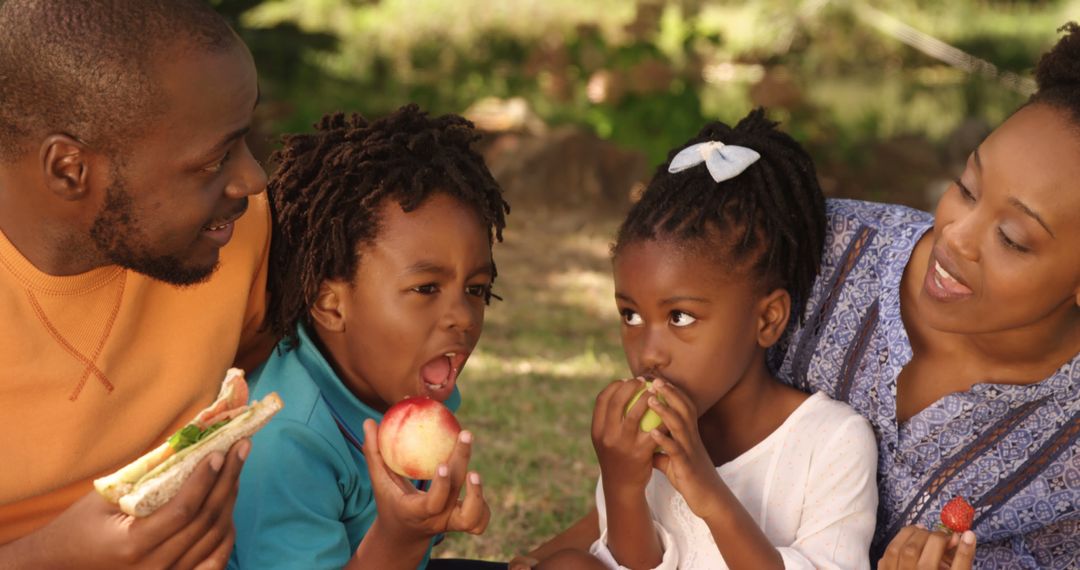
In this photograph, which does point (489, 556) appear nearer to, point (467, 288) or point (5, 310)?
point (467, 288)

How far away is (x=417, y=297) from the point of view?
2.56 meters

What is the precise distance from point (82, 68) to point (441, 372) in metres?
0.96

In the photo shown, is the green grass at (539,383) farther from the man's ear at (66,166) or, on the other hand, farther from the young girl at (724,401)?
the man's ear at (66,166)

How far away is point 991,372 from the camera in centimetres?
262

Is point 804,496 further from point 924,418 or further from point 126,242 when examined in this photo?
point 126,242

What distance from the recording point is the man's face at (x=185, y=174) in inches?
90.0

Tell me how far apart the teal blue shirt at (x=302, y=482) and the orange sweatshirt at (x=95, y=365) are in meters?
0.19

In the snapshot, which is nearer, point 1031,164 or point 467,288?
point 1031,164

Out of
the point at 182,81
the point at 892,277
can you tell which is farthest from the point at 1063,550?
the point at 182,81

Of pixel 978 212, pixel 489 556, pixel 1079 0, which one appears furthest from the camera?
pixel 1079 0

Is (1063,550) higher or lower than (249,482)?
lower

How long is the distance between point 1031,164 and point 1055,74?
0.87ft

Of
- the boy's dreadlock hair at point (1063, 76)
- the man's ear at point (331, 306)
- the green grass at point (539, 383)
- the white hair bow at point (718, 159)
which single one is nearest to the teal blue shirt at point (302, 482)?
the man's ear at point (331, 306)

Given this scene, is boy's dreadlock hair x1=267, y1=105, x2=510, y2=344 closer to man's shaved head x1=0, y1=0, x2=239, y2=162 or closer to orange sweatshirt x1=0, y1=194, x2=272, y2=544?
orange sweatshirt x1=0, y1=194, x2=272, y2=544
